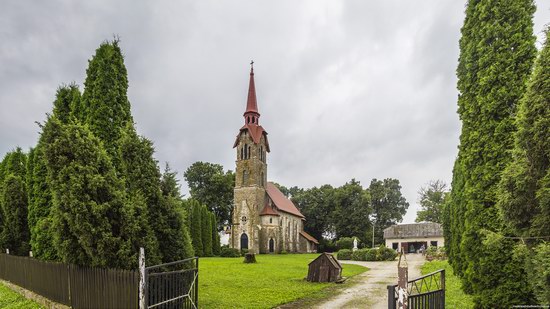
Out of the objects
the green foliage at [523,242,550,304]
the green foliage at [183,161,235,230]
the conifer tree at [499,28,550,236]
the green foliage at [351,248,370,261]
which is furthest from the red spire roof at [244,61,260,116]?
the green foliage at [523,242,550,304]

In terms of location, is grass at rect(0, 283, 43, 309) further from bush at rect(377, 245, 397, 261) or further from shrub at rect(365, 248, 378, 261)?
bush at rect(377, 245, 397, 261)

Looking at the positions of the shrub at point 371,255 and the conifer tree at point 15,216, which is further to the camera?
the shrub at point 371,255

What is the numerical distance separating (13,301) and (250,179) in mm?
31304

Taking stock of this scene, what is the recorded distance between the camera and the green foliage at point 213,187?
4991cm

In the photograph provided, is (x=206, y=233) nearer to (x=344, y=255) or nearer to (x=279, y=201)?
(x=279, y=201)

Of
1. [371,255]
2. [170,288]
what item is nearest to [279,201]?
[371,255]

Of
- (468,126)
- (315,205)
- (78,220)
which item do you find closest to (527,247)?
(468,126)

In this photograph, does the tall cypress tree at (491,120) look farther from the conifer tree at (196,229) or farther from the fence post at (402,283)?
the conifer tree at (196,229)

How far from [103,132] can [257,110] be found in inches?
1360

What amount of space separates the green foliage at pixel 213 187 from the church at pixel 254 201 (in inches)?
304

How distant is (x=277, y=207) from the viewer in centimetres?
4334

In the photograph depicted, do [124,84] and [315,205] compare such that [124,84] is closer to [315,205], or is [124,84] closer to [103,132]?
[103,132]

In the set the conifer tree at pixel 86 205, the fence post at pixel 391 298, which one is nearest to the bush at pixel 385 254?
the conifer tree at pixel 86 205

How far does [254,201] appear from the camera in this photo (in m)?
41.6
